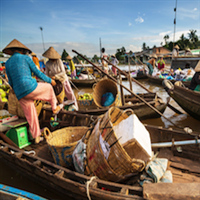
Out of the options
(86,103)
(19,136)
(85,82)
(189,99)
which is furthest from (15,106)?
(85,82)

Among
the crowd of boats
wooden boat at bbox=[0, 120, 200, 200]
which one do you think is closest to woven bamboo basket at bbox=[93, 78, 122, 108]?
the crowd of boats

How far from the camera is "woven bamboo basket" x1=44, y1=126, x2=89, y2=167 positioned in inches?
87.8

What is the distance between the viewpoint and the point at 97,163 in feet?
5.71

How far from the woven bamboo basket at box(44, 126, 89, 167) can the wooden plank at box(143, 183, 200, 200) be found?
1191 mm

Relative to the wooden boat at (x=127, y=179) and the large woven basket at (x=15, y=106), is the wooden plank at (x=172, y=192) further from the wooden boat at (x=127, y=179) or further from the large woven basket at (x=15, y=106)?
the large woven basket at (x=15, y=106)

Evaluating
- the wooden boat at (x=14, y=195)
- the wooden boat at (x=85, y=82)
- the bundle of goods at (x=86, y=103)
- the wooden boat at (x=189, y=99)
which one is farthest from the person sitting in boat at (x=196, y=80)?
the wooden boat at (x=85, y=82)

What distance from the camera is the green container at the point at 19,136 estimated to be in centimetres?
313

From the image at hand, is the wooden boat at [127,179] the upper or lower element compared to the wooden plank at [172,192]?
lower

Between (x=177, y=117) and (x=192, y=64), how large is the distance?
335 inches

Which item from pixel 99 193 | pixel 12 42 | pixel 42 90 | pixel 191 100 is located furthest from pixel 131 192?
pixel 191 100

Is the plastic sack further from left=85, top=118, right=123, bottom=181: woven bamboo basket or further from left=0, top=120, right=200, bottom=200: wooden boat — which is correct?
left=85, top=118, right=123, bottom=181: woven bamboo basket

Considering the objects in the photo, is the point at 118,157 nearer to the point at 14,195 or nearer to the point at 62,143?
the point at 14,195

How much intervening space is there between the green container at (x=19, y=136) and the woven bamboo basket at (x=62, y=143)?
2.85 feet

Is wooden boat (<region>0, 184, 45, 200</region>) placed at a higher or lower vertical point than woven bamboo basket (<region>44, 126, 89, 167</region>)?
lower
